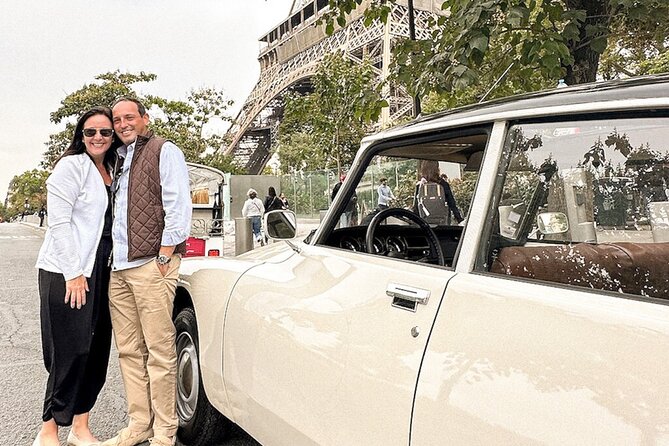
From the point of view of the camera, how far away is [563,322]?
1.25 metres

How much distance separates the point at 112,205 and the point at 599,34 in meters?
3.34

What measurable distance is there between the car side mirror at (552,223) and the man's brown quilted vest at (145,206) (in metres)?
1.88

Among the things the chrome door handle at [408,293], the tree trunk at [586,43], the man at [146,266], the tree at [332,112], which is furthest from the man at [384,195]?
the tree at [332,112]

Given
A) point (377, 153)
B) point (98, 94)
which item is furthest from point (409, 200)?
point (98, 94)

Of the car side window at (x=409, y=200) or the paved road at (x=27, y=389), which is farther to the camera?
the paved road at (x=27, y=389)

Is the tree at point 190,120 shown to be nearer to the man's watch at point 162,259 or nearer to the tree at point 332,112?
the tree at point 332,112

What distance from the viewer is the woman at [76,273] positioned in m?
2.74

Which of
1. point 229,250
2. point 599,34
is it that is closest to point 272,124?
point 229,250

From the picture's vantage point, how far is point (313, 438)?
1.83 metres

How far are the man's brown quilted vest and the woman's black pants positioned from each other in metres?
0.23

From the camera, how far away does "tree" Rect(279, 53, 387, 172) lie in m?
5.07

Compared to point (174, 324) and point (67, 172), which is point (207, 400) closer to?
point (174, 324)

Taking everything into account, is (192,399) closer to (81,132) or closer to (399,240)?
(399,240)

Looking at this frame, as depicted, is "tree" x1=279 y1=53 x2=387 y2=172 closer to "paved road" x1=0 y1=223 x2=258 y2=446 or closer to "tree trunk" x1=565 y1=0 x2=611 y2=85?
"tree trunk" x1=565 y1=0 x2=611 y2=85
